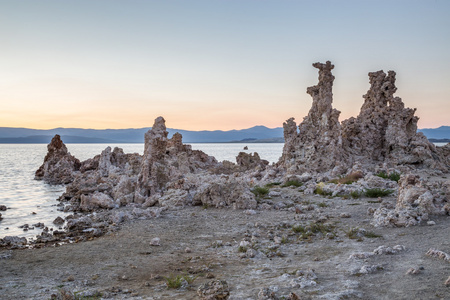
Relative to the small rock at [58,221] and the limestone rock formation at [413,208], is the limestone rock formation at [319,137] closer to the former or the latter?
the limestone rock formation at [413,208]

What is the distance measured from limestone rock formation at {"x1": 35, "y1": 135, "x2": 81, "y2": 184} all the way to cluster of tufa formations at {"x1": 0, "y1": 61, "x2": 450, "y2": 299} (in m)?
0.21

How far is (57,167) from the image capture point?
32.0 metres

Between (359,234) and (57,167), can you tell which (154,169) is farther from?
(57,167)

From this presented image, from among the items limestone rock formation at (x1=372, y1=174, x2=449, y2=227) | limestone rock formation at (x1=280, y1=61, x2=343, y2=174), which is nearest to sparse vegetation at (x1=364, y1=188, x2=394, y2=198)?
limestone rock formation at (x1=372, y1=174, x2=449, y2=227)

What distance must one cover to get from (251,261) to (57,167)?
97.3ft

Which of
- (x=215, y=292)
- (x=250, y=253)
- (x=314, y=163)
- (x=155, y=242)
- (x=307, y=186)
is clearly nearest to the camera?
(x=215, y=292)

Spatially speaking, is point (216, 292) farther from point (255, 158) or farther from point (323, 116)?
point (255, 158)

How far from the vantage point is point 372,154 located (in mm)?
22141

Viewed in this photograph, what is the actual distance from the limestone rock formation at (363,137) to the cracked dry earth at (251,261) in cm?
989

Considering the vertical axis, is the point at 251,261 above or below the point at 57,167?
above

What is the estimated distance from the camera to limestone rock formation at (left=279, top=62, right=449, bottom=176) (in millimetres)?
20172

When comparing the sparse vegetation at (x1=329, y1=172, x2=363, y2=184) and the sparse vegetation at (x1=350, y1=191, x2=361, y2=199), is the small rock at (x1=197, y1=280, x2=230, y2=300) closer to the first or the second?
the sparse vegetation at (x1=350, y1=191, x2=361, y2=199)

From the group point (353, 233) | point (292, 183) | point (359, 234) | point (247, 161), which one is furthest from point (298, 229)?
point (247, 161)

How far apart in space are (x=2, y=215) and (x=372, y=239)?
45.1ft
